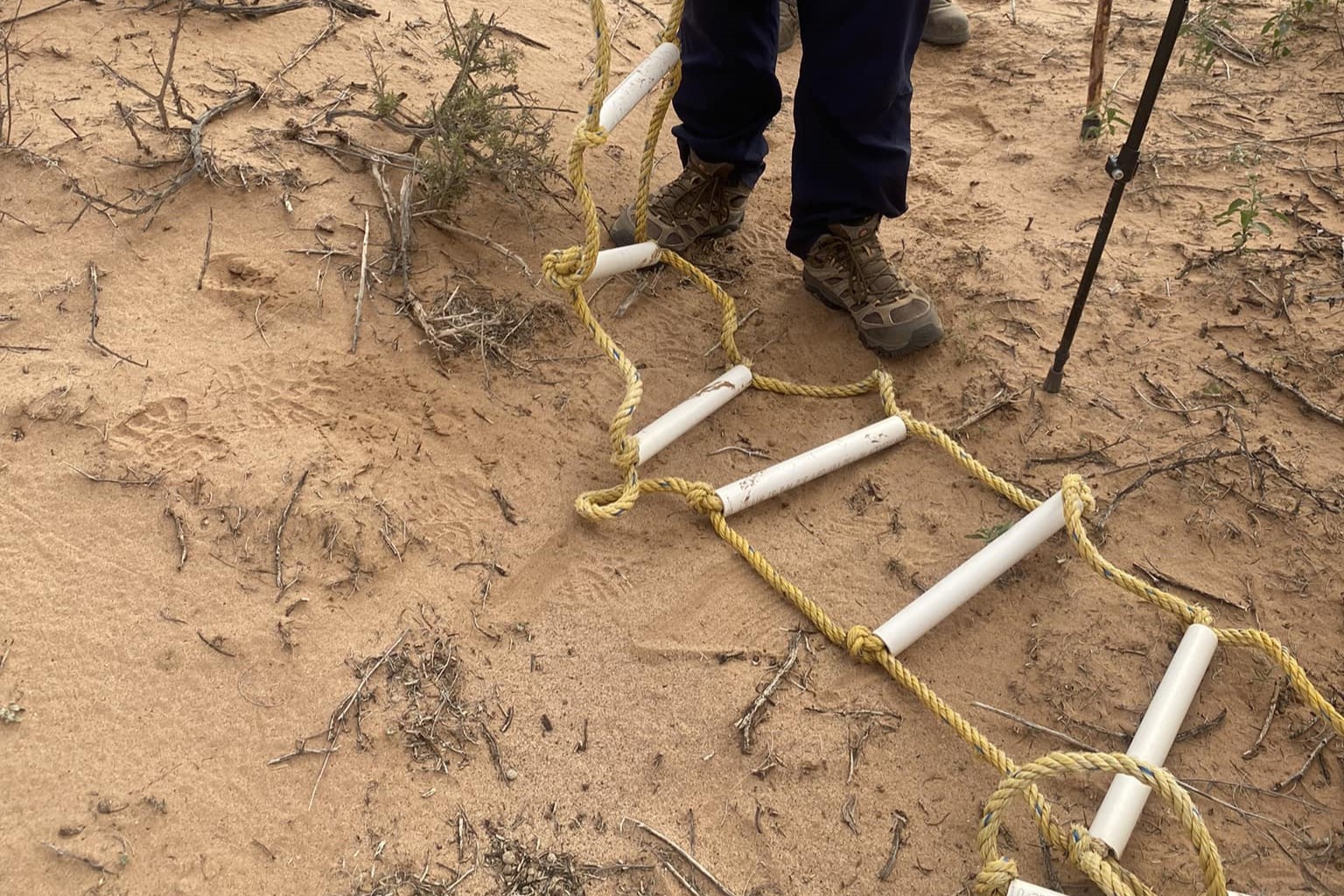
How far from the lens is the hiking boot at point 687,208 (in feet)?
9.17

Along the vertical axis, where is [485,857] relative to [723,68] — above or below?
below

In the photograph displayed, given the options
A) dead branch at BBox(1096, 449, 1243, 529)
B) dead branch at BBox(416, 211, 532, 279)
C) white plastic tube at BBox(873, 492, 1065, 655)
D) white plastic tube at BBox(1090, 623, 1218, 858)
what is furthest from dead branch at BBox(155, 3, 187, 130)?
white plastic tube at BBox(1090, 623, 1218, 858)

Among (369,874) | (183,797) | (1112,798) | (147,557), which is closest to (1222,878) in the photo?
(1112,798)

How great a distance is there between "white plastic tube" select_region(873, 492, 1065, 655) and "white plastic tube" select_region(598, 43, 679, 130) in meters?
1.15

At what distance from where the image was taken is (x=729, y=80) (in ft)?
8.43

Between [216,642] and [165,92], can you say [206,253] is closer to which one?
[165,92]

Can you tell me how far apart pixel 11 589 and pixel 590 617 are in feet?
3.40

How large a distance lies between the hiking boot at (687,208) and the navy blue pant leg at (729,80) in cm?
5

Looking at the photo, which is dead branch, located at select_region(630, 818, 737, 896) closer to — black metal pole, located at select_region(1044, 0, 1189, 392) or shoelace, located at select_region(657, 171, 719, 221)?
black metal pole, located at select_region(1044, 0, 1189, 392)

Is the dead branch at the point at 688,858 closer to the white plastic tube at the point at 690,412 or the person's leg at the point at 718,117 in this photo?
the white plastic tube at the point at 690,412

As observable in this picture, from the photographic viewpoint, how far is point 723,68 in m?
2.55

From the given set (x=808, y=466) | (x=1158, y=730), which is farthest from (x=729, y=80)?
(x=1158, y=730)

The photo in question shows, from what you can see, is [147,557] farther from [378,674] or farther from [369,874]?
[369,874]

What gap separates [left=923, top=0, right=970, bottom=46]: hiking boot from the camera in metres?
3.88
